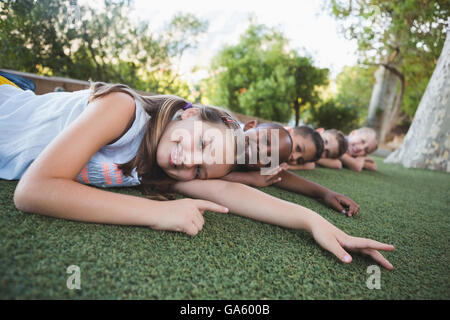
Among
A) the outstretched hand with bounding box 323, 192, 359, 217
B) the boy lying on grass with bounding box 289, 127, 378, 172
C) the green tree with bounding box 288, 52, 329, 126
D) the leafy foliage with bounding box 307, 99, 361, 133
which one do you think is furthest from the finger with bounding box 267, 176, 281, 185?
the leafy foliage with bounding box 307, 99, 361, 133

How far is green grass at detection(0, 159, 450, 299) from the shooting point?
0.66 meters

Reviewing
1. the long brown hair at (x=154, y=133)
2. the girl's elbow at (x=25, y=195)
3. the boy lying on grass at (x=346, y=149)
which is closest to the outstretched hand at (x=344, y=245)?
the long brown hair at (x=154, y=133)

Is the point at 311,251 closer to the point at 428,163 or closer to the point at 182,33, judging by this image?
the point at 182,33

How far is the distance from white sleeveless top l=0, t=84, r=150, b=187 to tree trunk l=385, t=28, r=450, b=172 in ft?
18.3

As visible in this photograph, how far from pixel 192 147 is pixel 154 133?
24cm

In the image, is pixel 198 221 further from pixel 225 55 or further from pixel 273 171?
pixel 225 55

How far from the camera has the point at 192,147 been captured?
1.22 meters

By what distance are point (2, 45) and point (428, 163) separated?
671 centimetres

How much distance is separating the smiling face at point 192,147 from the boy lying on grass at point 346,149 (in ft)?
7.42

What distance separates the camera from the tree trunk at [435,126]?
4652 millimetres

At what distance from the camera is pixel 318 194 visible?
6.16 feet

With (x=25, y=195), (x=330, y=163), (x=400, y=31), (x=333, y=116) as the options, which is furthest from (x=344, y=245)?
(x=400, y=31)

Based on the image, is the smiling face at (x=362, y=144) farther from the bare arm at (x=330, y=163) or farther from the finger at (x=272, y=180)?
the finger at (x=272, y=180)

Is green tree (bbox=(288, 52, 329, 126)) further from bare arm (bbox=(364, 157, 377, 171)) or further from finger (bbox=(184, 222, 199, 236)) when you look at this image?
finger (bbox=(184, 222, 199, 236))
